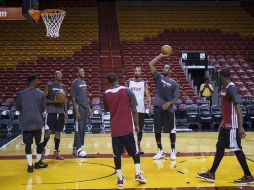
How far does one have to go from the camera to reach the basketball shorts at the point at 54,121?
336 inches

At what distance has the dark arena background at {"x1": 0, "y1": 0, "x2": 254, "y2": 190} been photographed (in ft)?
24.0

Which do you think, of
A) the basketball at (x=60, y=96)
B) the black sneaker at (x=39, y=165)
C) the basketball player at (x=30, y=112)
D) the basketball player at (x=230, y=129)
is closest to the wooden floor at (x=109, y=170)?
the black sneaker at (x=39, y=165)

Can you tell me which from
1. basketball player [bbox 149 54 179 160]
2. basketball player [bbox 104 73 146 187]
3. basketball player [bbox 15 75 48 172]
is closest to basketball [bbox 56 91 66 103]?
basketball player [bbox 15 75 48 172]

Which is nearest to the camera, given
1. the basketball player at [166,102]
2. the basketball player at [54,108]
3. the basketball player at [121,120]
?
the basketball player at [121,120]

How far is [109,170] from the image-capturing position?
24.6ft

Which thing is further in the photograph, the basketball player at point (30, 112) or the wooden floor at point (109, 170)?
the basketball player at point (30, 112)

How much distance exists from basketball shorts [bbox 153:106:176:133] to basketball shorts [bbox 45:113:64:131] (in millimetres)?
1961

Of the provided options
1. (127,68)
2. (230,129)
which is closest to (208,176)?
(230,129)

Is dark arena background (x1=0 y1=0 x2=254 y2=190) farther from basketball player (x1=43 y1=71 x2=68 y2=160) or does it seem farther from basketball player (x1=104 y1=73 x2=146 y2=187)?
basketball player (x1=43 y1=71 x2=68 y2=160)

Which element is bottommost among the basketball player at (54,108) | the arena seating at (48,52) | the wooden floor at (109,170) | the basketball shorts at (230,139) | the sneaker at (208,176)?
the wooden floor at (109,170)

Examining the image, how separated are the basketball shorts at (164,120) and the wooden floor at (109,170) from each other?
25.0 inches

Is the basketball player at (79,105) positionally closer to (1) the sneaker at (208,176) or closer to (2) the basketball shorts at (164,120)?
(2) the basketball shorts at (164,120)

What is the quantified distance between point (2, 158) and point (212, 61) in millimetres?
12065

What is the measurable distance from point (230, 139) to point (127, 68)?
39.3ft
